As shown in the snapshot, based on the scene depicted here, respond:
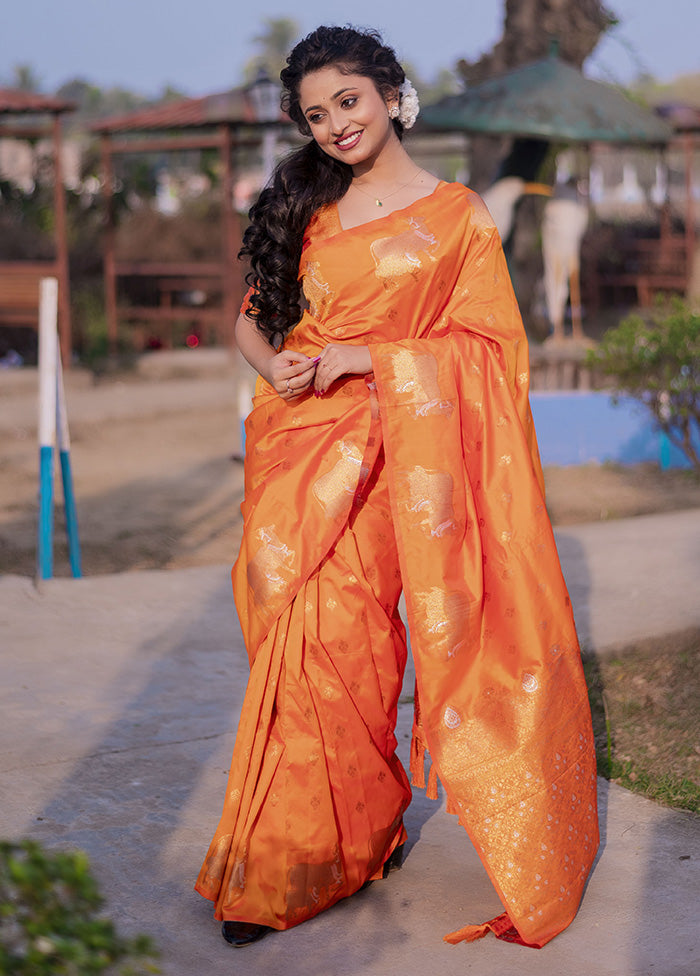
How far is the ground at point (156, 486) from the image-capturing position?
6164mm

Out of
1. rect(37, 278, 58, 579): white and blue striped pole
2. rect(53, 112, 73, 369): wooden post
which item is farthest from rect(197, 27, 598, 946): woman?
rect(53, 112, 73, 369): wooden post

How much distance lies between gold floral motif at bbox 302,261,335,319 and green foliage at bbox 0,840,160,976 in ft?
4.66

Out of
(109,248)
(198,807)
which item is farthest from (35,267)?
(198,807)

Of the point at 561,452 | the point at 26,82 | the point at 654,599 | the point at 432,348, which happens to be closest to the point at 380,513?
the point at 432,348

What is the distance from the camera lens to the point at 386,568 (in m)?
2.41

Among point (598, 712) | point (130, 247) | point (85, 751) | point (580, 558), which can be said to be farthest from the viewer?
point (130, 247)

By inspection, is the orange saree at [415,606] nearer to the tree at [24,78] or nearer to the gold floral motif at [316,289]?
the gold floral motif at [316,289]

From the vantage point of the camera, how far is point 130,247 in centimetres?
1728

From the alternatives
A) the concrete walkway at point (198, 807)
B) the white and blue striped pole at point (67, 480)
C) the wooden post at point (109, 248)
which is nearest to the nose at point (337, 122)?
the concrete walkway at point (198, 807)

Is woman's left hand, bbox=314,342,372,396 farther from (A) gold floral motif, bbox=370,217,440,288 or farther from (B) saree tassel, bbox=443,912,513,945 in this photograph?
(B) saree tassel, bbox=443,912,513,945

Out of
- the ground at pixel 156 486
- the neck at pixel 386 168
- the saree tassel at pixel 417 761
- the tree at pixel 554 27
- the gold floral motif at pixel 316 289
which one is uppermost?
the tree at pixel 554 27

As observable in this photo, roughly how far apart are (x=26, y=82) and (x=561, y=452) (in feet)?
209

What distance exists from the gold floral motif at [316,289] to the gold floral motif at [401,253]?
11 centimetres

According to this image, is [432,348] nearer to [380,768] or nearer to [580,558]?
[380,768]
